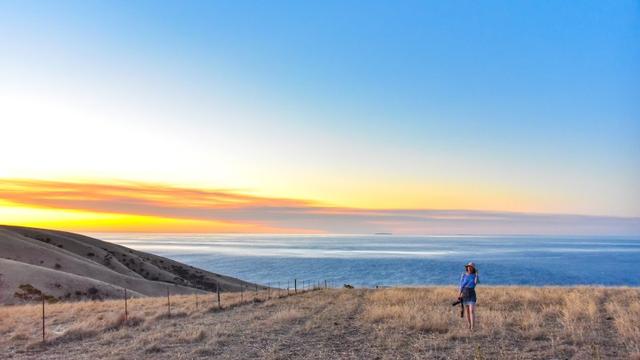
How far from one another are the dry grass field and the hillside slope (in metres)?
20.9

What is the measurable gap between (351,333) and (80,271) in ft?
203

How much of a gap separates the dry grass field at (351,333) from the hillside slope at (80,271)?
20.9 meters

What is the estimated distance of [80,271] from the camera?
70.7m

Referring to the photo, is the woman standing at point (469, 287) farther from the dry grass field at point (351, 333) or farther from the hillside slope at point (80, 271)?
the hillside slope at point (80, 271)

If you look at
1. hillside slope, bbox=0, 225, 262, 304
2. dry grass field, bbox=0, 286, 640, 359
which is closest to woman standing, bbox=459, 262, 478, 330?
dry grass field, bbox=0, 286, 640, 359

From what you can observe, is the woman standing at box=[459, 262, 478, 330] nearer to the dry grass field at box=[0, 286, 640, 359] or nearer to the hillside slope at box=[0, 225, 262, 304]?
the dry grass field at box=[0, 286, 640, 359]

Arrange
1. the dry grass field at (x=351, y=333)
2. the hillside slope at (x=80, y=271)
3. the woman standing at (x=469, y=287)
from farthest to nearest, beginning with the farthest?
the hillside slope at (x=80, y=271), the woman standing at (x=469, y=287), the dry grass field at (x=351, y=333)

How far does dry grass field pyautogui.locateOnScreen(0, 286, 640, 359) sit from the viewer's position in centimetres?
1465

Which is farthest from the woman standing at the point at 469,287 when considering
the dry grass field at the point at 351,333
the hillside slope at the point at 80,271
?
the hillside slope at the point at 80,271

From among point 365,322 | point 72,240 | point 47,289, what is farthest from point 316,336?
point 72,240

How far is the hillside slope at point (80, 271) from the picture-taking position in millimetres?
54688

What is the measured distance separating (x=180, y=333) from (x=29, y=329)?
7.99 meters

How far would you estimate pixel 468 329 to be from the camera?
17.6 m

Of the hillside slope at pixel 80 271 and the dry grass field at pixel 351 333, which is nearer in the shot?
the dry grass field at pixel 351 333
